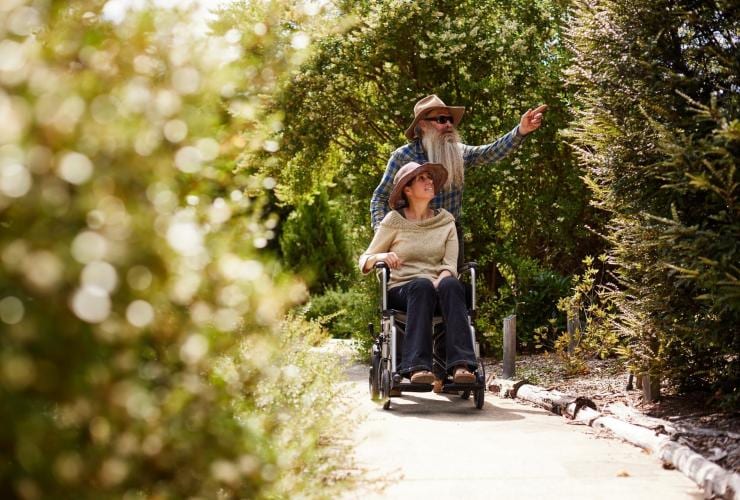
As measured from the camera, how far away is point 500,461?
3.77 metres

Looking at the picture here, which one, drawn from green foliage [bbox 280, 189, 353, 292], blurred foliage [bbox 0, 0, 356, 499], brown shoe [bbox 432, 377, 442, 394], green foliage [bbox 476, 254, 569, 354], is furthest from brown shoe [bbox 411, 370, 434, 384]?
green foliage [bbox 280, 189, 353, 292]

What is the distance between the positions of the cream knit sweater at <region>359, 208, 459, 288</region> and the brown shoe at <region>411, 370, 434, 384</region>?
2.74 ft

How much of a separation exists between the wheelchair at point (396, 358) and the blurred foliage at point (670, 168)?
1013 mm

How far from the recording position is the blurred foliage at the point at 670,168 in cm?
371

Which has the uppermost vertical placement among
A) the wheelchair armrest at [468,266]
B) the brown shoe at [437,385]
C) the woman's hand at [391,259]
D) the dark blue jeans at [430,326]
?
the woman's hand at [391,259]

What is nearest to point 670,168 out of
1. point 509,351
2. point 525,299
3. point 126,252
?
point 509,351

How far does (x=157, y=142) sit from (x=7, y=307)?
0.43 meters

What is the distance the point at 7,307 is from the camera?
1139 mm

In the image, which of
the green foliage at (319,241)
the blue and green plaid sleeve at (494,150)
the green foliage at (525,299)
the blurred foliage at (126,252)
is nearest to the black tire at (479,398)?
the blue and green plaid sleeve at (494,150)

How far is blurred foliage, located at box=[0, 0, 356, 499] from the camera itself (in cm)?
120

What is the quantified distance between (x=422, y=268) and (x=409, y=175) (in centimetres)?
62

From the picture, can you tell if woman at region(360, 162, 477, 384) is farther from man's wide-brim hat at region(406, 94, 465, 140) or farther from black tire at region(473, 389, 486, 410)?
man's wide-brim hat at region(406, 94, 465, 140)

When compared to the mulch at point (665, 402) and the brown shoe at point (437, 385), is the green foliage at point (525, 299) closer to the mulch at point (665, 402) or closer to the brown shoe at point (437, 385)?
the mulch at point (665, 402)

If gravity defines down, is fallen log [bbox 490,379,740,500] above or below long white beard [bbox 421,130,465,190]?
below
